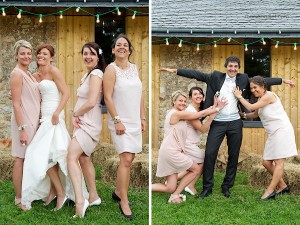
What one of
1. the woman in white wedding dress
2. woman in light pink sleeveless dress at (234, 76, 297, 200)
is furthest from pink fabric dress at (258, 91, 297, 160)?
the woman in white wedding dress

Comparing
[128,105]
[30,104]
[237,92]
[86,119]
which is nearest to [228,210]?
[237,92]

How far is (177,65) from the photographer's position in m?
6.54

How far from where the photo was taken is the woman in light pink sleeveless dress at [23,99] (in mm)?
3811

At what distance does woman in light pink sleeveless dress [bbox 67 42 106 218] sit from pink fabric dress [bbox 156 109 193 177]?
830 mm

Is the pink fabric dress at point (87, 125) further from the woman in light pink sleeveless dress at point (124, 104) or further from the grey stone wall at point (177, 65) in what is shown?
the grey stone wall at point (177, 65)

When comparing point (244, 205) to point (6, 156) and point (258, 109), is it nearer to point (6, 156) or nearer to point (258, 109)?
point (258, 109)

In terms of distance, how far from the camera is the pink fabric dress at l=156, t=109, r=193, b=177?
439cm

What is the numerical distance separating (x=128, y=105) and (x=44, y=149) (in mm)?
751

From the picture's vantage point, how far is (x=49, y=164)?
3885mm

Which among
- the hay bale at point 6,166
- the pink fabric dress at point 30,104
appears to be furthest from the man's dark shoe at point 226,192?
the hay bale at point 6,166

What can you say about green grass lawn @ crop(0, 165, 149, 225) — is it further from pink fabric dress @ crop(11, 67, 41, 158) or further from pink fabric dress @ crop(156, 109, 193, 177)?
pink fabric dress @ crop(11, 67, 41, 158)

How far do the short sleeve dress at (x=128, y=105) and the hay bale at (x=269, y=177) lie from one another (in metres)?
1.76

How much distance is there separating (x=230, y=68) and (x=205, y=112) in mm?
456

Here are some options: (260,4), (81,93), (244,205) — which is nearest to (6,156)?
(81,93)
